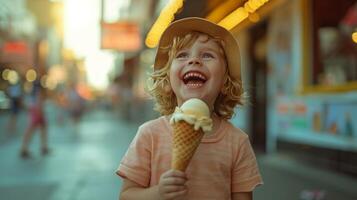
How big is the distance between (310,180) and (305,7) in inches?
136

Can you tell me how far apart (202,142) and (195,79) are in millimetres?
256

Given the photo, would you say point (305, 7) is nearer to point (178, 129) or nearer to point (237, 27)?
point (237, 27)

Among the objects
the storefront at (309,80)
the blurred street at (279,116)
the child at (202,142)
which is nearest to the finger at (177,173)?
the child at (202,142)

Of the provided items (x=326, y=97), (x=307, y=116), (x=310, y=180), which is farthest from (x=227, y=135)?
(x=307, y=116)

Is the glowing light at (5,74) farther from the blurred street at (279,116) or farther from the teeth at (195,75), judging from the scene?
the teeth at (195,75)

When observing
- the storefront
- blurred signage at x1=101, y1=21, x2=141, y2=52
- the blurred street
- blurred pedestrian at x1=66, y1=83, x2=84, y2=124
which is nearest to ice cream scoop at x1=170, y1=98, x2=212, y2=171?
the blurred street

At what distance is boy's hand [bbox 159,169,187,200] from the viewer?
1754 mm

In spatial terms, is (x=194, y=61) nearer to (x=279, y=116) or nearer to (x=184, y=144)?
(x=184, y=144)

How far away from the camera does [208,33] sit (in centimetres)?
209

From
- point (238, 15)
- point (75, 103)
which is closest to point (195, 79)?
point (238, 15)

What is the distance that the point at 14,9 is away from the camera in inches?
1357

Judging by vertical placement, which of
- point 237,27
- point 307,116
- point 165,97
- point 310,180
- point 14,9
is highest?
point 14,9

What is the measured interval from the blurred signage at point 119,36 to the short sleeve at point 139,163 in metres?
13.1

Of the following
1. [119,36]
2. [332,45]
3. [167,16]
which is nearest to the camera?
[332,45]
